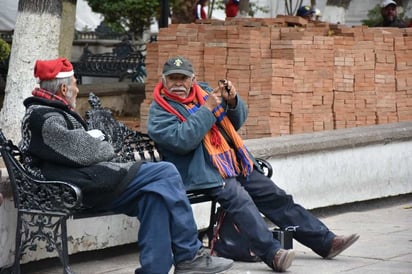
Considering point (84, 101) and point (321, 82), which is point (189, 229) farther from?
point (84, 101)

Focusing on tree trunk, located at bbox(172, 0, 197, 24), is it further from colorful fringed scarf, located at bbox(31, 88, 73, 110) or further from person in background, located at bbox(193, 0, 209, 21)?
colorful fringed scarf, located at bbox(31, 88, 73, 110)

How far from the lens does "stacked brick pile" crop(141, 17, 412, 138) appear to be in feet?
34.3

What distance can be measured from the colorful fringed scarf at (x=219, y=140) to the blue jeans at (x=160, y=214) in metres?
0.63

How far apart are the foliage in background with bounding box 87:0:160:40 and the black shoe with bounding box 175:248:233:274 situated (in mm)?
17965

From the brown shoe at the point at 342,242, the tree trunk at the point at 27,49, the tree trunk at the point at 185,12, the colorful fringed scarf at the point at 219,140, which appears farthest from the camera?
the tree trunk at the point at 185,12

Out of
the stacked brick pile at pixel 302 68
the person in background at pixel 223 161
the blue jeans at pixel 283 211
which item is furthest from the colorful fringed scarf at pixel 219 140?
the stacked brick pile at pixel 302 68

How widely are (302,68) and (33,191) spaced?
184 inches

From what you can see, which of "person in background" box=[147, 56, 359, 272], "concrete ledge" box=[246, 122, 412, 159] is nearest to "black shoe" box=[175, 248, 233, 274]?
"person in background" box=[147, 56, 359, 272]

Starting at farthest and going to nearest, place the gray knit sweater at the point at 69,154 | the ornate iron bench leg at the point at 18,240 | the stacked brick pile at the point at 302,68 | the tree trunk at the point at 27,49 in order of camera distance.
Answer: the stacked brick pile at the point at 302,68 < the tree trunk at the point at 27,49 < the ornate iron bench leg at the point at 18,240 < the gray knit sweater at the point at 69,154

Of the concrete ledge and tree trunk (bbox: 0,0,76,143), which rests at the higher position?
tree trunk (bbox: 0,0,76,143)

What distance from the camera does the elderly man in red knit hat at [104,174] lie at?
6.23 m

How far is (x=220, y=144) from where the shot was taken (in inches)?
281

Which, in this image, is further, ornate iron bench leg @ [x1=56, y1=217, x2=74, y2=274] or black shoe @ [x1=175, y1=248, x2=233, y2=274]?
black shoe @ [x1=175, y1=248, x2=233, y2=274]

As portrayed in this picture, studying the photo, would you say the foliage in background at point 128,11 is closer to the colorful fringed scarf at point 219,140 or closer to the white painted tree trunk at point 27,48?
the white painted tree trunk at point 27,48
